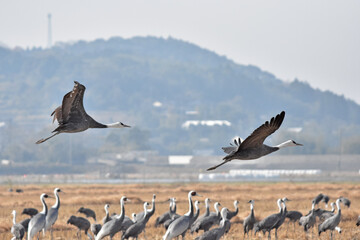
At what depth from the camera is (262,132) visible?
12141 millimetres

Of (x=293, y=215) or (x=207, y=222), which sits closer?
(x=207, y=222)

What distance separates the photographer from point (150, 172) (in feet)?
356

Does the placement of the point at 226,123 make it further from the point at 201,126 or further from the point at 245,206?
the point at 245,206

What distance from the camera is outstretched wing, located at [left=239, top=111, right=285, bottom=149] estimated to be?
11.8 m

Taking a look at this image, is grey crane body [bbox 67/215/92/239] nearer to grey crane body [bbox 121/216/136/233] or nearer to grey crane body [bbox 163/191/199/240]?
grey crane body [bbox 121/216/136/233]

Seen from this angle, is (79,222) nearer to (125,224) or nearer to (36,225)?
(125,224)

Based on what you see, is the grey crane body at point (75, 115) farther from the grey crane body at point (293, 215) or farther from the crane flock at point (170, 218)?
the grey crane body at point (293, 215)

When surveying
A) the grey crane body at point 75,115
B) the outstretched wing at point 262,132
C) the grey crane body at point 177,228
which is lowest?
the grey crane body at point 177,228

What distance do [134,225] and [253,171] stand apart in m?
80.4

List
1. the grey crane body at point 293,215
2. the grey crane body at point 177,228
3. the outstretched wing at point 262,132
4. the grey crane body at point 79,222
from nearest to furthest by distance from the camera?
the outstretched wing at point 262,132 < the grey crane body at point 177,228 < the grey crane body at point 79,222 < the grey crane body at point 293,215

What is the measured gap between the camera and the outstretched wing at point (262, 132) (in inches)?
466

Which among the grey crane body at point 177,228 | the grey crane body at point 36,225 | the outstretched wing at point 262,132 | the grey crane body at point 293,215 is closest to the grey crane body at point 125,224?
the grey crane body at point 177,228

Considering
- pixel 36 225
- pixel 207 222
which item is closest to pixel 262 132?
pixel 36 225

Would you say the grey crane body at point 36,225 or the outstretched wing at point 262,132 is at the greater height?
the outstretched wing at point 262,132
